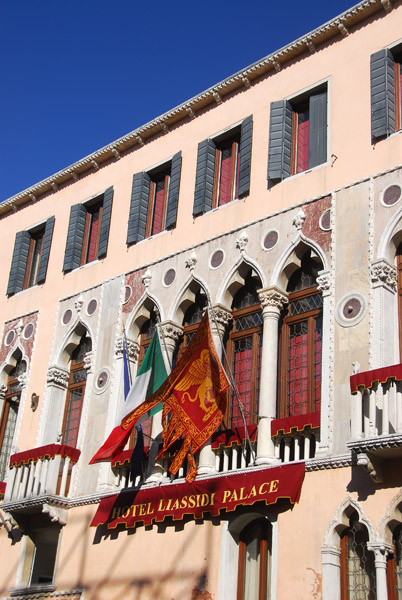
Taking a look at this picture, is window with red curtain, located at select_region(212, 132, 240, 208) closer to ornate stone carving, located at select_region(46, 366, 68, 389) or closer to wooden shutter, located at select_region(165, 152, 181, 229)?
wooden shutter, located at select_region(165, 152, 181, 229)

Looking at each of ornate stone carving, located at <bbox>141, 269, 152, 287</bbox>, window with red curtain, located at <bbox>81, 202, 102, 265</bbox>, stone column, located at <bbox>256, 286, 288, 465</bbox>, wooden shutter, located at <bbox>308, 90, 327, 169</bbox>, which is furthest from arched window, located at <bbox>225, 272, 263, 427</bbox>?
window with red curtain, located at <bbox>81, 202, 102, 265</bbox>

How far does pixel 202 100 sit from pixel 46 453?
8.35 metres

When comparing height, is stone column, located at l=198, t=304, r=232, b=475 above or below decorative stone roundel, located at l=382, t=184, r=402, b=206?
below

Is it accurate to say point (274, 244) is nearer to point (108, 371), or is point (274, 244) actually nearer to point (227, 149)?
point (227, 149)

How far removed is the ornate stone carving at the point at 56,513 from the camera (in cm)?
1739

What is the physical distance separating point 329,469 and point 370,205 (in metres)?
4.62

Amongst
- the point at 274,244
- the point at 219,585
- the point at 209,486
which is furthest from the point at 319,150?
the point at 219,585

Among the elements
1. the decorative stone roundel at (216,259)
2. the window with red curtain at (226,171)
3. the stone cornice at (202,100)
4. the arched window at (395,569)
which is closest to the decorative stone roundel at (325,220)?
the decorative stone roundel at (216,259)

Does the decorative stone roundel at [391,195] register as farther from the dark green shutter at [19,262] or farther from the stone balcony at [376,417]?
the dark green shutter at [19,262]

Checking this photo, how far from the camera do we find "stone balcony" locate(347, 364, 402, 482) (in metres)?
12.4

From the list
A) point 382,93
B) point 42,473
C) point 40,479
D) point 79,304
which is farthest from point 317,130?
point 40,479

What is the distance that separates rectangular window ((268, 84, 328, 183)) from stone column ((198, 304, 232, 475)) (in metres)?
2.77

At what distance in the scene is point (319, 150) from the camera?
16.8 meters

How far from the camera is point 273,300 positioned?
16.0m
